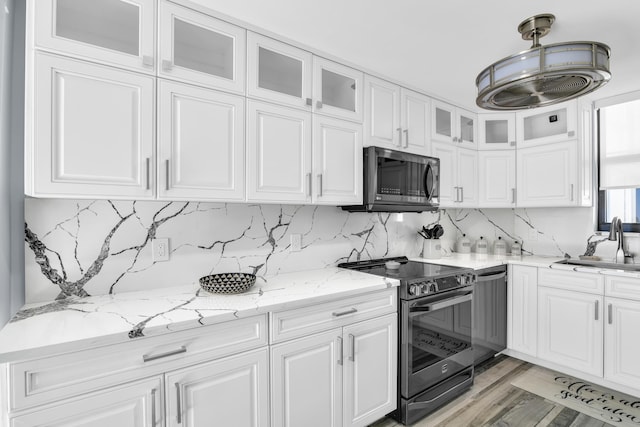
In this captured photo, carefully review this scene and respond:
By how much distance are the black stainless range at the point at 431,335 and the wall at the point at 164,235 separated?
0.41 metres

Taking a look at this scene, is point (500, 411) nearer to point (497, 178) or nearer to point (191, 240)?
point (497, 178)

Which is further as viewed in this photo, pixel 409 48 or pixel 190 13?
pixel 409 48

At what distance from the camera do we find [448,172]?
9.80 feet

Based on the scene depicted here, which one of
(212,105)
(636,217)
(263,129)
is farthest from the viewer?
(636,217)

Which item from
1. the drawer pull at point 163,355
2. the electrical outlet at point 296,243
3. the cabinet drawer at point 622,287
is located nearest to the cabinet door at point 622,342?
the cabinet drawer at point 622,287

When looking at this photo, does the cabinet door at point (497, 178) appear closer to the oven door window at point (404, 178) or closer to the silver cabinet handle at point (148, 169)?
the oven door window at point (404, 178)

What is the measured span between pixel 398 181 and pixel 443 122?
3.17 ft

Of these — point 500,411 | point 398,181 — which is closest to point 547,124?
point 398,181

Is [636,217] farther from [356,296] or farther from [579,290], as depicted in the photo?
[356,296]

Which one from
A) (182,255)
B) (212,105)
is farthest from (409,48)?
(182,255)

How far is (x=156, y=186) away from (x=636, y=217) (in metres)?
3.81

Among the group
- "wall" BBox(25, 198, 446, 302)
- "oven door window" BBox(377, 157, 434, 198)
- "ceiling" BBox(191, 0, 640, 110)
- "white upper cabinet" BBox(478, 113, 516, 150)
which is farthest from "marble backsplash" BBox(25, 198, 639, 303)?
"ceiling" BBox(191, 0, 640, 110)

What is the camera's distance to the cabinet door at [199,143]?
1545 mm

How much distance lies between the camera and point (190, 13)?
160cm
